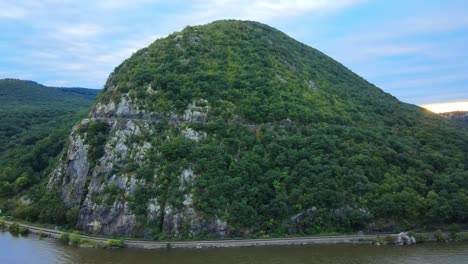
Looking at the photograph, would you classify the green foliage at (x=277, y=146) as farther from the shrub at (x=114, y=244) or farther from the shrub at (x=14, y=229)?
the shrub at (x=14, y=229)

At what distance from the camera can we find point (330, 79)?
359 feet

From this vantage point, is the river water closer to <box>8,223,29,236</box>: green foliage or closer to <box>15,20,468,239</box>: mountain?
<box>15,20,468,239</box>: mountain

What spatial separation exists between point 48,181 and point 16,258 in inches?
1133

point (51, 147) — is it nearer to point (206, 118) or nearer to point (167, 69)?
point (167, 69)

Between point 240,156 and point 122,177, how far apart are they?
20.7m

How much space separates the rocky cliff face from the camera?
65.1 metres

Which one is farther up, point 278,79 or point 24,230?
point 278,79

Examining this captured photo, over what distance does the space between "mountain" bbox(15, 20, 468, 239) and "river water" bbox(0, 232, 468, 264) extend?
545 cm

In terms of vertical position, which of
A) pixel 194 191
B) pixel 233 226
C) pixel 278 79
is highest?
pixel 278 79

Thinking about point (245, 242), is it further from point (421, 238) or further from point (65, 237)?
point (65, 237)

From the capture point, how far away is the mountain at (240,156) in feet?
217

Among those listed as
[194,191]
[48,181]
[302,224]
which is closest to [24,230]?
[48,181]

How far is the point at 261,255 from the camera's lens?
5619cm

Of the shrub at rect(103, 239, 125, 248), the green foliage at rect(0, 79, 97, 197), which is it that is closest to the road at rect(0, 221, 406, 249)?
the shrub at rect(103, 239, 125, 248)
